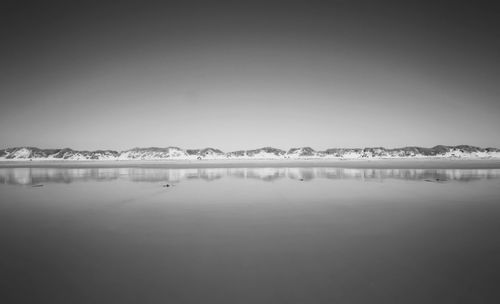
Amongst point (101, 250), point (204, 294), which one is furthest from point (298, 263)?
point (101, 250)

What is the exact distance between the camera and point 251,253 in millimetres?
7617

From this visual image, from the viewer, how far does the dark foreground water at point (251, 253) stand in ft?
17.7

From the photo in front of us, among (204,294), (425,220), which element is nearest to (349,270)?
(204,294)

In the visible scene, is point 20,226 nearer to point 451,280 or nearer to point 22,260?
point 22,260

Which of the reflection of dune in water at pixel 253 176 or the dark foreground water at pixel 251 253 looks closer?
the dark foreground water at pixel 251 253

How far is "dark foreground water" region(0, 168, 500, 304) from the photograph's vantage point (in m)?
5.40

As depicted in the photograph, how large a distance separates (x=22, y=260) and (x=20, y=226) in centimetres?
460

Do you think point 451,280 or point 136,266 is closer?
point 451,280

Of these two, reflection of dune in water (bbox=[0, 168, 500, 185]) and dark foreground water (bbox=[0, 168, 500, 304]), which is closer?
dark foreground water (bbox=[0, 168, 500, 304])

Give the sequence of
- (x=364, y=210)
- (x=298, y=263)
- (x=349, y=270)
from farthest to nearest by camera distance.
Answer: (x=364, y=210) → (x=298, y=263) → (x=349, y=270)

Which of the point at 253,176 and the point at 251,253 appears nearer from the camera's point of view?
the point at 251,253

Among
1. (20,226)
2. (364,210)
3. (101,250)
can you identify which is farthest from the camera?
(364,210)

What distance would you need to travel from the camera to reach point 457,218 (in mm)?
11375

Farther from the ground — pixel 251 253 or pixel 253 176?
pixel 253 176
